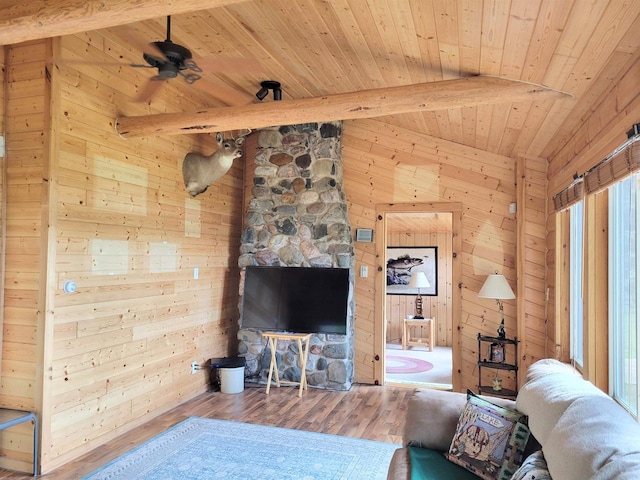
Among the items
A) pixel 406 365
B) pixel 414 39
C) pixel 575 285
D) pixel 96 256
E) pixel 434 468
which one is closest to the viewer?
pixel 434 468

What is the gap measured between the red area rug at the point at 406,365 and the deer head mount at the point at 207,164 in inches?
144

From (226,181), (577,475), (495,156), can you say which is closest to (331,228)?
(226,181)

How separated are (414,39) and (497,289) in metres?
2.92

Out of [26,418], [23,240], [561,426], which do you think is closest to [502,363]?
[561,426]

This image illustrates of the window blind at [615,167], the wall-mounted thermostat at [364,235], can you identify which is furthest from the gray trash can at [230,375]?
the window blind at [615,167]

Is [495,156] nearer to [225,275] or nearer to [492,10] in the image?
[492,10]

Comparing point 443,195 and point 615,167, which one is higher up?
point 443,195

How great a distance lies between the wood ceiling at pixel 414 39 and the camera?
2.10 meters

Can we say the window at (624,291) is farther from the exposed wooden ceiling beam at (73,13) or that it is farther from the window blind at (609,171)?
the exposed wooden ceiling beam at (73,13)

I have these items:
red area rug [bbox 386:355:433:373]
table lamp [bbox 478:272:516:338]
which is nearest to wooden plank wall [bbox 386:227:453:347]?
red area rug [bbox 386:355:433:373]

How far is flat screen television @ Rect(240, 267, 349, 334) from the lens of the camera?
16.4 ft

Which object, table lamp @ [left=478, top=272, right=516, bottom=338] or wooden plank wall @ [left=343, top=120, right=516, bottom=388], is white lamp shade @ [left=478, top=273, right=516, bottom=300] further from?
wooden plank wall @ [left=343, top=120, right=516, bottom=388]

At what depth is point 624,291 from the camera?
272cm

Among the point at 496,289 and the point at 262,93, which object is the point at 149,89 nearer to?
the point at 262,93
